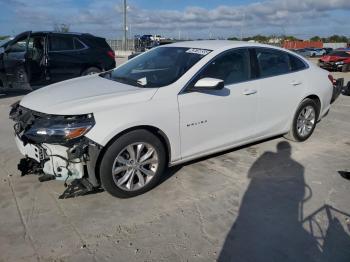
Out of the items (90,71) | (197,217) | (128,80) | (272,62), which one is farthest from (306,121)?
(90,71)

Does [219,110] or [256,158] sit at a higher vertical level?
[219,110]

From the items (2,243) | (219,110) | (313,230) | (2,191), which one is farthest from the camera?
(219,110)

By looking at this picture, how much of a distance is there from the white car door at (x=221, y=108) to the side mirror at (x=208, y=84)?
100mm

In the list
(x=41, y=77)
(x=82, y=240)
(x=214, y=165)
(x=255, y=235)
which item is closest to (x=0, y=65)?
(x=41, y=77)

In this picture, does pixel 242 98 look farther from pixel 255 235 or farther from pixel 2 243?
pixel 2 243

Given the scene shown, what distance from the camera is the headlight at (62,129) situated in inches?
146

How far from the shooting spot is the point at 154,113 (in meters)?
4.07

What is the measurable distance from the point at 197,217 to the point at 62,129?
1.62 metres

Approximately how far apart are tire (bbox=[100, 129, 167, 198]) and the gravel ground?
149 millimetres

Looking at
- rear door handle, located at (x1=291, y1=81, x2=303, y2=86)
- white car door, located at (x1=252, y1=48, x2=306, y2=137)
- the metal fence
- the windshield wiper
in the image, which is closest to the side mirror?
the windshield wiper

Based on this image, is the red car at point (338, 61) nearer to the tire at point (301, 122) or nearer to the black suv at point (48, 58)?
the black suv at point (48, 58)

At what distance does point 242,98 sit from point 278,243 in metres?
2.12

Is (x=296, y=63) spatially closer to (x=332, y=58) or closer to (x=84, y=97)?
(x=84, y=97)

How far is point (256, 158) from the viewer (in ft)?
18.0
